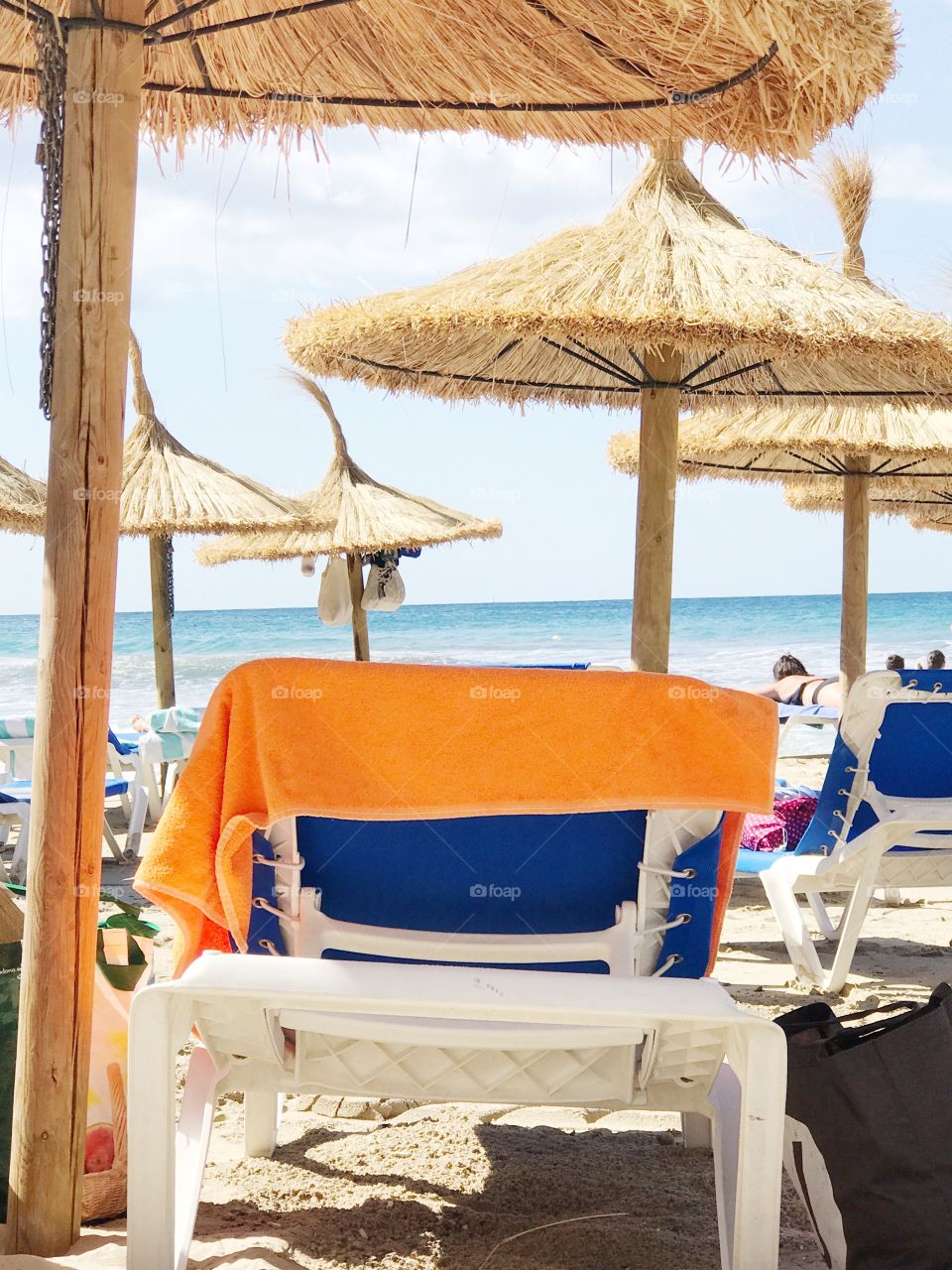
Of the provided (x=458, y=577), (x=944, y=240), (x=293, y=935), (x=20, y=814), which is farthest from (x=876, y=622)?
(x=293, y=935)

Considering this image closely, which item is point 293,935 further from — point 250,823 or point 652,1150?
point 652,1150

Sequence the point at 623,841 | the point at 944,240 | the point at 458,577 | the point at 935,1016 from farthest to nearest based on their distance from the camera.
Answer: the point at 458,577 < the point at 944,240 < the point at 623,841 < the point at 935,1016

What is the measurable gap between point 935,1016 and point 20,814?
4.23 metres

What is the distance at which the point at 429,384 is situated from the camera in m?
5.28

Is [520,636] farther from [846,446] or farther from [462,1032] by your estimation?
[462,1032]

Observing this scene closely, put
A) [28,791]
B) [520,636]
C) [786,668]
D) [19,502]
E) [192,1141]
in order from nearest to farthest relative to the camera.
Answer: [192,1141], [28,791], [19,502], [786,668], [520,636]

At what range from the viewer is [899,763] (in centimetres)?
370

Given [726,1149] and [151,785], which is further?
[151,785]

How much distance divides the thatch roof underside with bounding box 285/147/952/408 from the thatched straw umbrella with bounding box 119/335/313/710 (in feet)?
10.9

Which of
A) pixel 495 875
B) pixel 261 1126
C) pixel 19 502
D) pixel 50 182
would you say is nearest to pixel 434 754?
pixel 495 875

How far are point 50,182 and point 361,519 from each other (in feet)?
24.9

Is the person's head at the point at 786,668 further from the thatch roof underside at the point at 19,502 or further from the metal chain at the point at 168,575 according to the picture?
the thatch roof underside at the point at 19,502

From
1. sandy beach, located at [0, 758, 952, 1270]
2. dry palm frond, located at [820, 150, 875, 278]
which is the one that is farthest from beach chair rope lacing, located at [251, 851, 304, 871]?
dry palm frond, located at [820, 150, 875, 278]

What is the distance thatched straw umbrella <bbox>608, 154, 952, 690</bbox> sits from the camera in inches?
241
